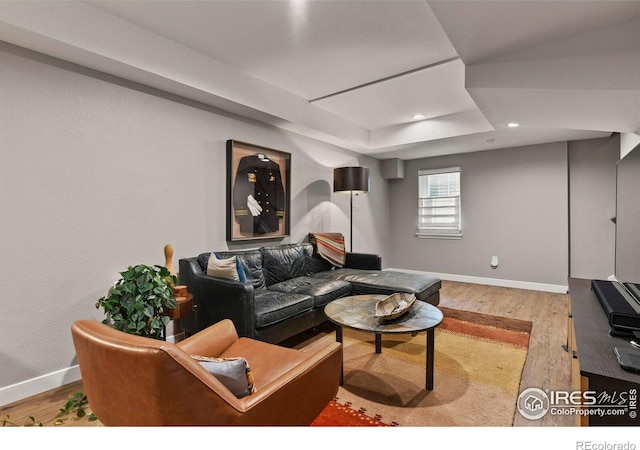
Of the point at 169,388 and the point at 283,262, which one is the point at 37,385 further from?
the point at 283,262

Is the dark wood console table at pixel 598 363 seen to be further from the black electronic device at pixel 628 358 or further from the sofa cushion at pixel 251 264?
the sofa cushion at pixel 251 264

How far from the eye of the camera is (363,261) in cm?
420

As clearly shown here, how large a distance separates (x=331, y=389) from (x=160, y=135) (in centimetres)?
249

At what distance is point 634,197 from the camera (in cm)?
196

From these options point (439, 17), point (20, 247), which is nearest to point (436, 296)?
point (439, 17)

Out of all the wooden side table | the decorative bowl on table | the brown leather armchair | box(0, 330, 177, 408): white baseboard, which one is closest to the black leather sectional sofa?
the wooden side table

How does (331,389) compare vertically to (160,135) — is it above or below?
below

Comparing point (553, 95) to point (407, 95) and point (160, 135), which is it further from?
point (160, 135)

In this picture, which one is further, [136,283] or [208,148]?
[208,148]

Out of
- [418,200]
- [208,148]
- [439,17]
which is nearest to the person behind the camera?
[439,17]

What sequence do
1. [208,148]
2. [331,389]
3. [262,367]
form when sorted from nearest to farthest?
1. [331,389]
2. [262,367]
3. [208,148]

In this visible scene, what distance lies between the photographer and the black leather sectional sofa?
241cm

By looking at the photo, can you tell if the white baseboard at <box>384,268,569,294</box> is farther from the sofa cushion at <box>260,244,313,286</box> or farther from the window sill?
the sofa cushion at <box>260,244,313,286</box>

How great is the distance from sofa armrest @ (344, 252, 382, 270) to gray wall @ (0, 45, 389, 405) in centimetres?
182
